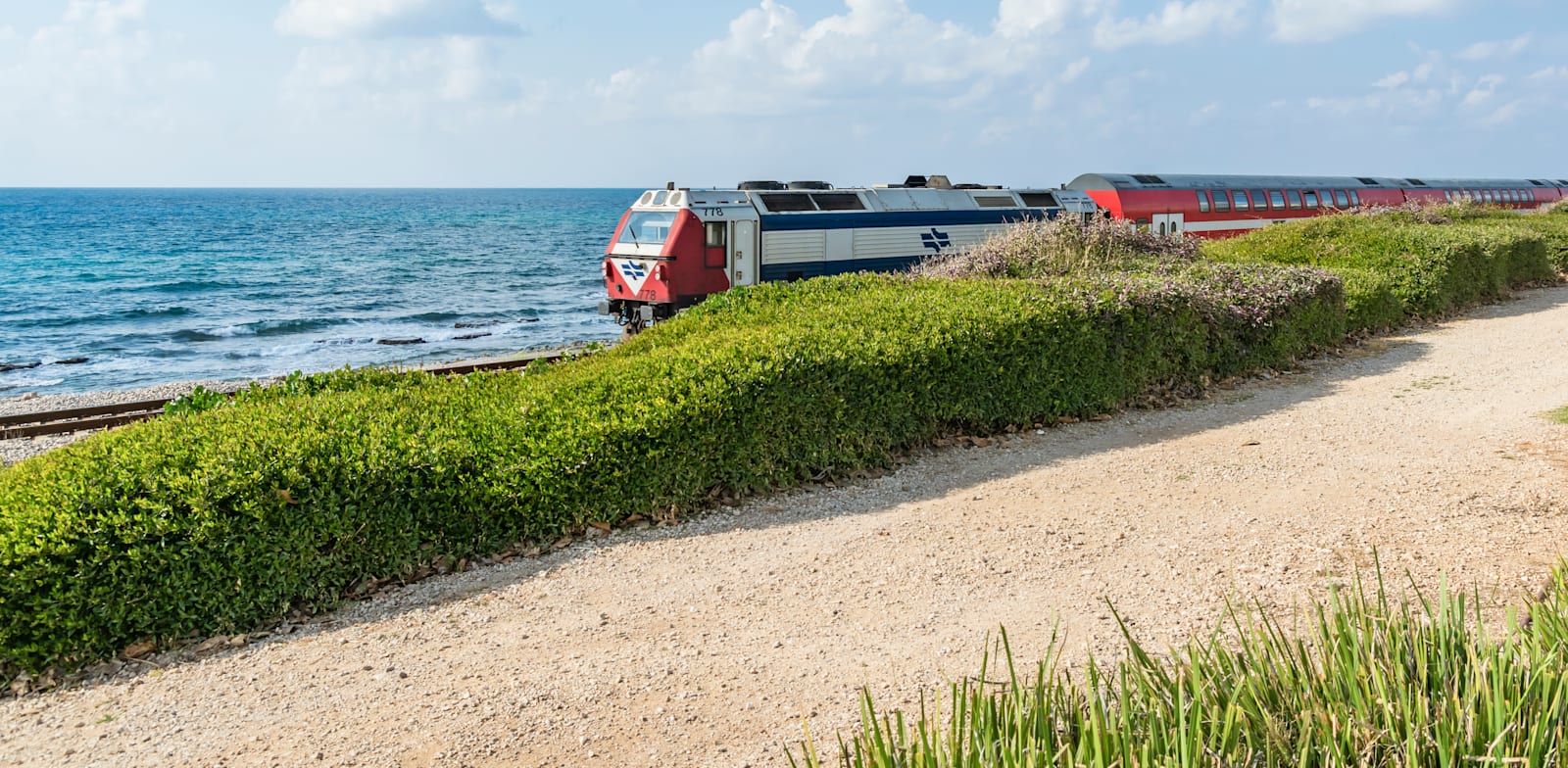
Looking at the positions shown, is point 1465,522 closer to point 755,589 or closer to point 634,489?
point 755,589

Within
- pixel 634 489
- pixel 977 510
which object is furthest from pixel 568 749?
pixel 977 510

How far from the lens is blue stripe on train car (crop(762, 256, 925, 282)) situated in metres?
19.4

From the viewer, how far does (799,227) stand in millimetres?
19500

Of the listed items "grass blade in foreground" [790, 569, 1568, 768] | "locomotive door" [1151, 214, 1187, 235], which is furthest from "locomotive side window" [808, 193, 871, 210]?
"grass blade in foreground" [790, 569, 1568, 768]

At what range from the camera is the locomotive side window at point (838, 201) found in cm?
2011

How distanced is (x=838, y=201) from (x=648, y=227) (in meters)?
3.84

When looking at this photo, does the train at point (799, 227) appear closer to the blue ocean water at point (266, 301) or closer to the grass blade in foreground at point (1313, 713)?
the blue ocean water at point (266, 301)

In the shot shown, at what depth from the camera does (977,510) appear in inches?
285

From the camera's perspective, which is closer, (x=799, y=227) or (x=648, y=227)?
(x=648, y=227)

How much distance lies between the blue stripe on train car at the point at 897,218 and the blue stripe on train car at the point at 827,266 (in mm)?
640

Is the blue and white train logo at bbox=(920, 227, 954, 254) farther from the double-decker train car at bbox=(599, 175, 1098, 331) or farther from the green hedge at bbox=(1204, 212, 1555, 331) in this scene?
the green hedge at bbox=(1204, 212, 1555, 331)

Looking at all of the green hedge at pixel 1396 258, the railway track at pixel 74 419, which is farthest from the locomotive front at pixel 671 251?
the green hedge at pixel 1396 258

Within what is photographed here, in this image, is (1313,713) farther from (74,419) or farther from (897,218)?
(897,218)

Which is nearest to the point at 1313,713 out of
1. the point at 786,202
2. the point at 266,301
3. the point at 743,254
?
the point at 743,254
